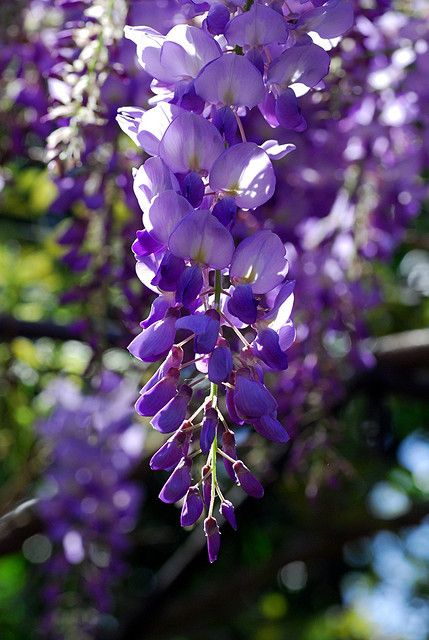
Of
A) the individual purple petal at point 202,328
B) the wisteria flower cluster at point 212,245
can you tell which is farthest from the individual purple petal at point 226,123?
the individual purple petal at point 202,328

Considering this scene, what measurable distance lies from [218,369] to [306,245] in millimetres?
1045

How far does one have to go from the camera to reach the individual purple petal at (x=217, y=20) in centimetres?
73

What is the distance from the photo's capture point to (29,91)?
142 centimetres

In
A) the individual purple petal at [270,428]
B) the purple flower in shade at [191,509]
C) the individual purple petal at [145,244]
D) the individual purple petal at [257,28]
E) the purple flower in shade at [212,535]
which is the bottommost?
the purple flower in shade at [212,535]

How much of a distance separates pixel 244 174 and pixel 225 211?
0.03 meters

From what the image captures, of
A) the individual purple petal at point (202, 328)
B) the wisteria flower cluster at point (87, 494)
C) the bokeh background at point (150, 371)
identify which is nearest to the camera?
the individual purple petal at point (202, 328)

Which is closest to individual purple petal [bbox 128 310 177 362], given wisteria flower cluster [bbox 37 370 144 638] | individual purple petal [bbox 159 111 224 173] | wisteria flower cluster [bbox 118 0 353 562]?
wisteria flower cluster [bbox 118 0 353 562]

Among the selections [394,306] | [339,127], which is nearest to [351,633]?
[394,306]

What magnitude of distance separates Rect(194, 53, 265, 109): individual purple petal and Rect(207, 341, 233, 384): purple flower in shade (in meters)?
0.17

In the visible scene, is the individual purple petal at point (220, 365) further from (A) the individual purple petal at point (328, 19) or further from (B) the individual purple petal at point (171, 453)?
(A) the individual purple petal at point (328, 19)

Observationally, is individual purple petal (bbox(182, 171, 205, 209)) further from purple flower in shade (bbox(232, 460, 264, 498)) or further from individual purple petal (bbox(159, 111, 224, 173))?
purple flower in shade (bbox(232, 460, 264, 498))

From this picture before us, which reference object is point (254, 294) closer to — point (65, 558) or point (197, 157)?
point (197, 157)

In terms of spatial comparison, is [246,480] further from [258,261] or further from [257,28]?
[257,28]

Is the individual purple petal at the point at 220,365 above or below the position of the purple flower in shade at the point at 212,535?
above
